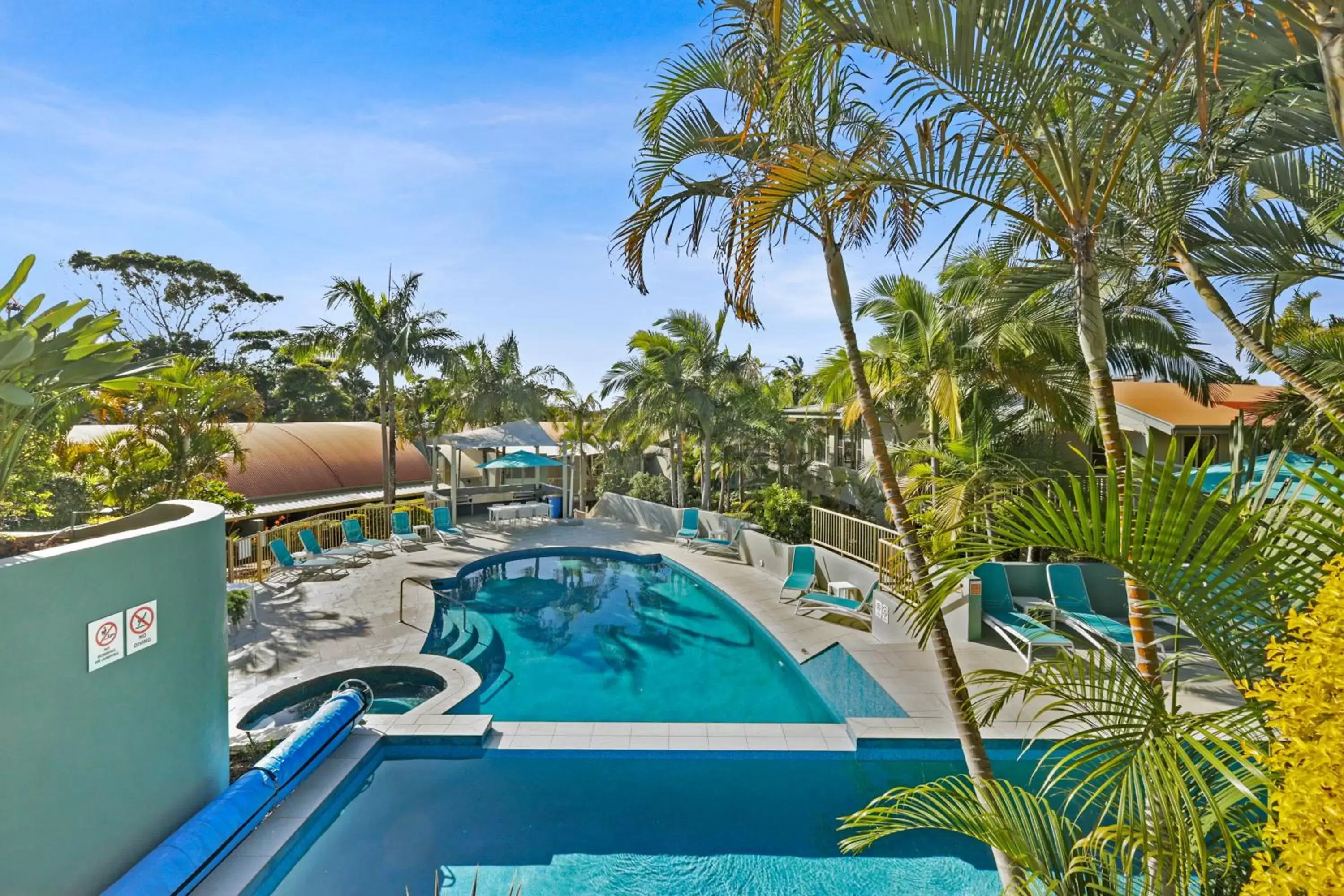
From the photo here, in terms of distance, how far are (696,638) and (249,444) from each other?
61.8 ft

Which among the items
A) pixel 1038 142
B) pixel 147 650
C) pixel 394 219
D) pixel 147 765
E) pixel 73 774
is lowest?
pixel 147 765

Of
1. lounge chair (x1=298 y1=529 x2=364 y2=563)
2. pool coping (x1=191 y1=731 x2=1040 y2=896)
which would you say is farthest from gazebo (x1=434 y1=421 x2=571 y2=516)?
pool coping (x1=191 y1=731 x2=1040 y2=896)

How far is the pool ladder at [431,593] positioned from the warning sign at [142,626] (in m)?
5.36

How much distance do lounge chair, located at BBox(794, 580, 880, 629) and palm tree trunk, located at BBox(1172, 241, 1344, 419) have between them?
18.9 ft

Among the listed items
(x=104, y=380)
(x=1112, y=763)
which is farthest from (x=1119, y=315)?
(x=104, y=380)

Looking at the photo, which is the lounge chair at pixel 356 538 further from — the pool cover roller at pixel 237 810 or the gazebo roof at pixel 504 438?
the pool cover roller at pixel 237 810

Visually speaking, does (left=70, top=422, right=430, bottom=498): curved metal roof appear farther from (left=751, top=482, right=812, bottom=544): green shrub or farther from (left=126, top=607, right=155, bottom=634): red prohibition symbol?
(left=126, top=607, right=155, bottom=634): red prohibition symbol

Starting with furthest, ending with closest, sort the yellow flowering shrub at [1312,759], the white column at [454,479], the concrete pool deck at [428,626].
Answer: the white column at [454,479] < the concrete pool deck at [428,626] < the yellow flowering shrub at [1312,759]

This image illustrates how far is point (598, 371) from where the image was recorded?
739 inches

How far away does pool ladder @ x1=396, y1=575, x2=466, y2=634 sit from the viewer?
32.3 feet

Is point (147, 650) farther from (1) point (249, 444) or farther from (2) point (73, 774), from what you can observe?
(1) point (249, 444)

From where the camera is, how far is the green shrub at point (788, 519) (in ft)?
44.7

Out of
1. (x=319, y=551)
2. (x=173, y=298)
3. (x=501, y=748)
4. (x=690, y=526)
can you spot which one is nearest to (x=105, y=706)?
(x=501, y=748)

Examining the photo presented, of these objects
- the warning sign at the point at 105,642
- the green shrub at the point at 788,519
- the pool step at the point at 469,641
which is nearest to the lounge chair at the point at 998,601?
the green shrub at the point at 788,519
